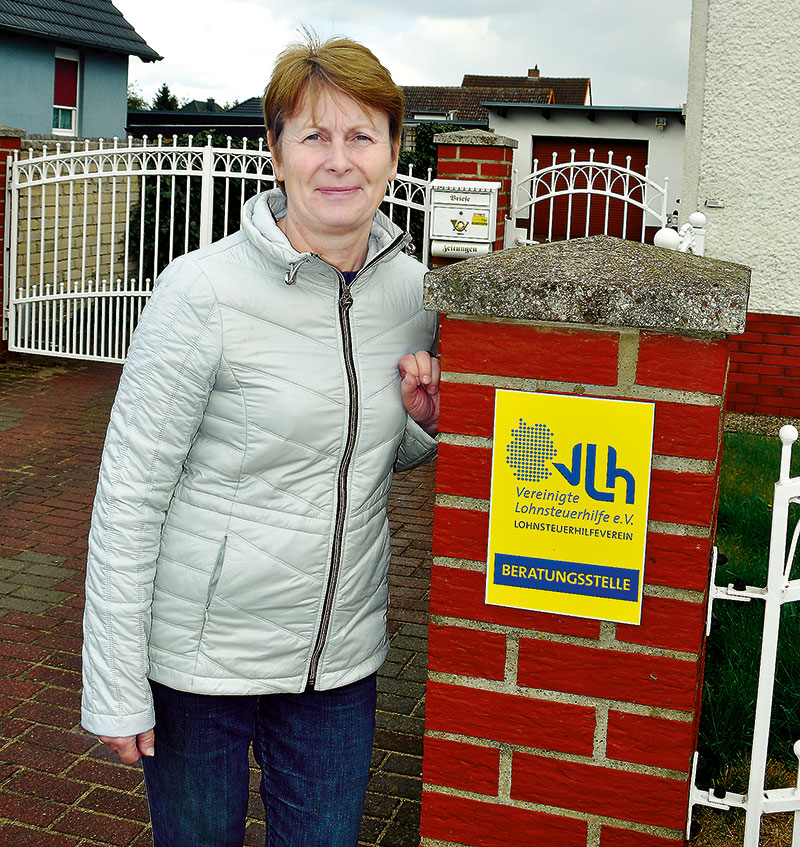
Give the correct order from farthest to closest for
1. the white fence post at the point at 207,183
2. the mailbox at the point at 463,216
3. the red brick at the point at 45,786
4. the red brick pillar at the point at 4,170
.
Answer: the red brick pillar at the point at 4,170
the white fence post at the point at 207,183
the mailbox at the point at 463,216
the red brick at the point at 45,786

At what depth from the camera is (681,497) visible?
6.33ft

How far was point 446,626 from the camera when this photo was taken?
6.92ft

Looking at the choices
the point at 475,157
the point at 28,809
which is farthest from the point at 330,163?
the point at 475,157

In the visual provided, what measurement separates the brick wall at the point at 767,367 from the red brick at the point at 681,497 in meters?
6.22

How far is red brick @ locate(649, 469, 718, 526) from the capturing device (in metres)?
1.92

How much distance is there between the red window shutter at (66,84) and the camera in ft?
66.8

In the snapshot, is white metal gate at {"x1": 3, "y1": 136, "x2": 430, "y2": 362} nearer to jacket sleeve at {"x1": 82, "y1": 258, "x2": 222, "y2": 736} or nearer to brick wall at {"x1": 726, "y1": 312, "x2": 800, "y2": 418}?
brick wall at {"x1": 726, "y1": 312, "x2": 800, "y2": 418}

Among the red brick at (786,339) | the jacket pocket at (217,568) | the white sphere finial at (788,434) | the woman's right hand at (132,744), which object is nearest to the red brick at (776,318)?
the red brick at (786,339)

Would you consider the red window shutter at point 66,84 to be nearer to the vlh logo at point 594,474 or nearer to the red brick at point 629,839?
the vlh logo at point 594,474

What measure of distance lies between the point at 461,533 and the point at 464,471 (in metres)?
0.12

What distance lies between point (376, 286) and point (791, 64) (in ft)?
21.5

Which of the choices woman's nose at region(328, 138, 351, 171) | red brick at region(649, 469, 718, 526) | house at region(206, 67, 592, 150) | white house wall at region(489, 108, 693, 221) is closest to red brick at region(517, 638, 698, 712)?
red brick at region(649, 469, 718, 526)

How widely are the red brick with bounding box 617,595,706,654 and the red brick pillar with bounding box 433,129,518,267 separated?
724 centimetres

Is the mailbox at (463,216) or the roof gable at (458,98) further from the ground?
the roof gable at (458,98)
